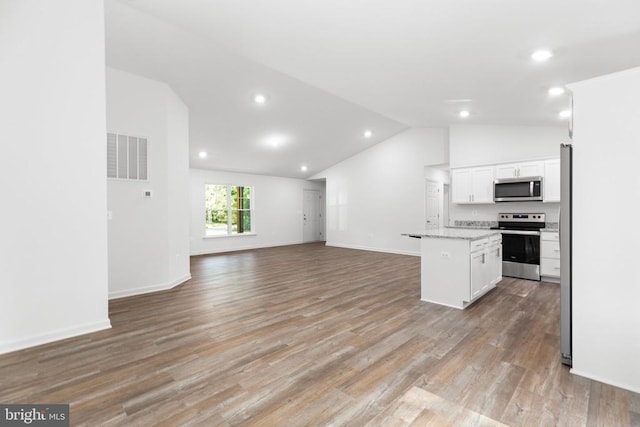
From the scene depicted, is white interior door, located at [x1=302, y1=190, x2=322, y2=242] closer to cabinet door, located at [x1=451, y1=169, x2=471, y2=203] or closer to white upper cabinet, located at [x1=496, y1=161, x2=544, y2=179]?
cabinet door, located at [x1=451, y1=169, x2=471, y2=203]

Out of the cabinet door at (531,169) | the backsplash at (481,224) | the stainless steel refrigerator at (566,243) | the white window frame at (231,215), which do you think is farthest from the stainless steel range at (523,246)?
the white window frame at (231,215)

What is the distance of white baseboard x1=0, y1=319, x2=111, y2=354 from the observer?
2.67 meters

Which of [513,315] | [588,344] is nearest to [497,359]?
[588,344]

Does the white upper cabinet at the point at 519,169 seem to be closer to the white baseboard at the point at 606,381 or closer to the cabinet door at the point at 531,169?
the cabinet door at the point at 531,169

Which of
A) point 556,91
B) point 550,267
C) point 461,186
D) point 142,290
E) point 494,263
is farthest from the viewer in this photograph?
point 461,186

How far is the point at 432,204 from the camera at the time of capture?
8.27 metres

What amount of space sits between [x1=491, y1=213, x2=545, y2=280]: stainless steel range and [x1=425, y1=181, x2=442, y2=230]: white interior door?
2468 millimetres

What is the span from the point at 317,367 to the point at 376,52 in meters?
3.23

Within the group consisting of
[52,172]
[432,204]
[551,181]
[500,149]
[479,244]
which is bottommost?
[479,244]

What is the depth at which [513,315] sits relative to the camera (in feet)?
11.6

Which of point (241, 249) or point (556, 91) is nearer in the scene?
point (556, 91)

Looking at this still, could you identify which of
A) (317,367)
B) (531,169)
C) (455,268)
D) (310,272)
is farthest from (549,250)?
(317,367)

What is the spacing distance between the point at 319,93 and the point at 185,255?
3.85 meters

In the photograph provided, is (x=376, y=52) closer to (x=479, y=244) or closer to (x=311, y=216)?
(x=479, y=244)
